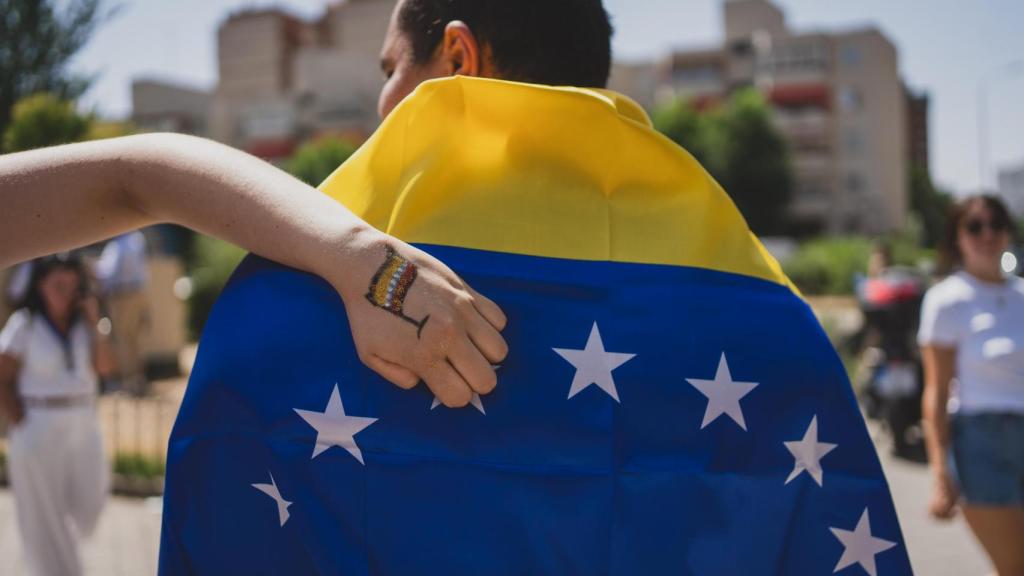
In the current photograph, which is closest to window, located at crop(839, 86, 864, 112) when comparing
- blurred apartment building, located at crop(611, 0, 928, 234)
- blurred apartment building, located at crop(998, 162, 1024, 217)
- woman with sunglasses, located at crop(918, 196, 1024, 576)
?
blurred apartment building, located at crop(611, 0, 928, 234)

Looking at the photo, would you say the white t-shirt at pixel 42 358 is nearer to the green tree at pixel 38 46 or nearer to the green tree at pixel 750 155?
the green tree at pixel 38 46

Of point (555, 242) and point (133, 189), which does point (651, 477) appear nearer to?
point (555, 242)

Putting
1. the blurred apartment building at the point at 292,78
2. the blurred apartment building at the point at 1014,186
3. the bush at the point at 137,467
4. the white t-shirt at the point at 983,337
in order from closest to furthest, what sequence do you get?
the white t-shirt at the point at 983,337 → the bush at the point at 137,467 → the blurred apartment building at the point at 1014,186 → the blurred apartment building at the point at 292,78

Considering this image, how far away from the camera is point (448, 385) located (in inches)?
39.8

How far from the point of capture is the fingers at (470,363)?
3.29ft

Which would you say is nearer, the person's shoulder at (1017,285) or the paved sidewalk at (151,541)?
the person's shoulder at (1017,285)

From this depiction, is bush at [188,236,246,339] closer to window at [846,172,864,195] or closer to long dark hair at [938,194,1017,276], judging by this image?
long dark hair at [938,194,1017,276]

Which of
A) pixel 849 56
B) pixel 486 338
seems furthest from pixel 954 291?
pixel 849 56

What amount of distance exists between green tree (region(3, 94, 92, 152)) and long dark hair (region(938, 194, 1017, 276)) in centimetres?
415

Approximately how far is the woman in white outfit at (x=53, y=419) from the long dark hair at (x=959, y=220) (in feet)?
16.2

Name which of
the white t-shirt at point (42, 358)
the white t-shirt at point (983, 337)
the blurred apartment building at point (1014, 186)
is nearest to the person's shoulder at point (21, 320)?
the white t-shirt at point (42, 358)

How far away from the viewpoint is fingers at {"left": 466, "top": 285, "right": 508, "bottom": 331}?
3.38ft

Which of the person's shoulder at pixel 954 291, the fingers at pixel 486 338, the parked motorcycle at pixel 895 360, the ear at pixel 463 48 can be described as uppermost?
the ear at pixel 463 48

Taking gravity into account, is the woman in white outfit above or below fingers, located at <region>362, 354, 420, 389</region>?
below
